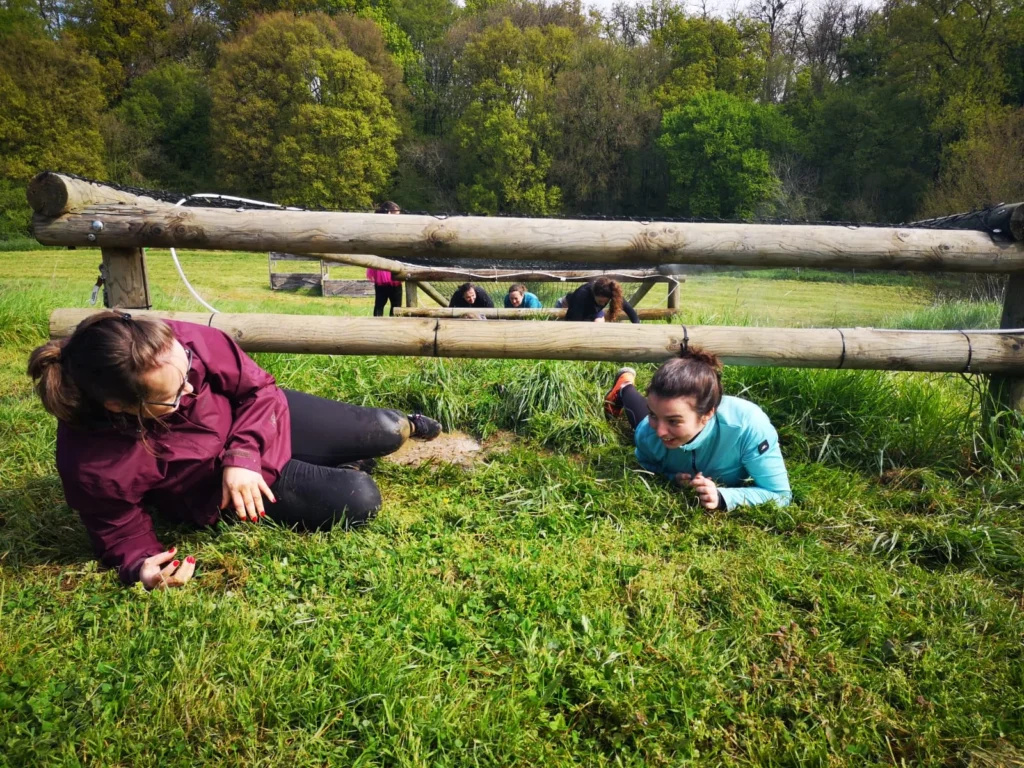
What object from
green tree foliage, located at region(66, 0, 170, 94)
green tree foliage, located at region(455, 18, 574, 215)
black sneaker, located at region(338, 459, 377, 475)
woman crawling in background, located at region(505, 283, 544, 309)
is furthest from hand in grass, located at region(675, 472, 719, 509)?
green tree foliage, located at region(66, 0, 170, 94)

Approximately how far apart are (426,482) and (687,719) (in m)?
1.85

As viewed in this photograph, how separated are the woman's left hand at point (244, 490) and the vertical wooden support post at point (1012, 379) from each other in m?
3.77

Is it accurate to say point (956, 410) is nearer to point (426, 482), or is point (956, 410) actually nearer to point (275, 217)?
point (426, 482)

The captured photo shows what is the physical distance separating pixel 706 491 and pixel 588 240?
54.4 inches

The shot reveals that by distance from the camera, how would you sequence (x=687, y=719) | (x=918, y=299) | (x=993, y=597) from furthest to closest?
(x=918, y=299) → (x=993, y=597) → (x=687, y=719)

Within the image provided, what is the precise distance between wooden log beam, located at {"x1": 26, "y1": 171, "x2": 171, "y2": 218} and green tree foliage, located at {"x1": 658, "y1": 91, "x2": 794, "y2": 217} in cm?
3256


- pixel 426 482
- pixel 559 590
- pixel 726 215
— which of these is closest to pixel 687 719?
pixel 559 590

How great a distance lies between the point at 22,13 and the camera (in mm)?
37031

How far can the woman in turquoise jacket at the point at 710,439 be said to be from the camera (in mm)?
2951

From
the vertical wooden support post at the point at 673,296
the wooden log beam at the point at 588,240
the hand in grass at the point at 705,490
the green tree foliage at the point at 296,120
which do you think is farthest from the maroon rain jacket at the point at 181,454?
the green tree foliage at the point at 296,120

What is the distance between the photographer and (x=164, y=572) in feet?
8.02

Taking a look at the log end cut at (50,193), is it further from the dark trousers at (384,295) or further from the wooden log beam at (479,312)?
the dark trousers at (384,295)

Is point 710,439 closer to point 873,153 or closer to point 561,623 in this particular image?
point 561,623

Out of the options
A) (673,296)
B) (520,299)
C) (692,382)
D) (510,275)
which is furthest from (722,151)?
(692,382)
